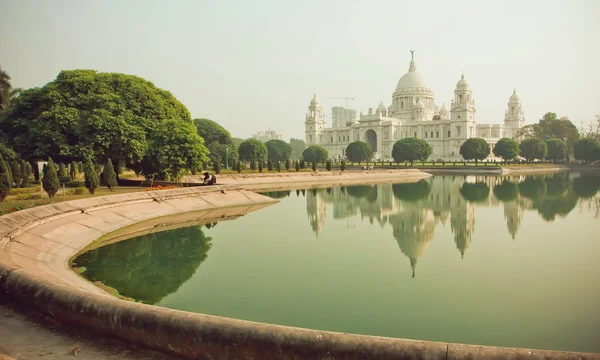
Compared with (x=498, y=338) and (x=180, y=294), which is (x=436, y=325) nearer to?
(x=498, y=338)

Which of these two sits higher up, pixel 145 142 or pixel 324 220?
pixel 145 142

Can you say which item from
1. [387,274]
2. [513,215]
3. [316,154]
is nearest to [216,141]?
[316,154]

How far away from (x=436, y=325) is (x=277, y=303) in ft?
10.2

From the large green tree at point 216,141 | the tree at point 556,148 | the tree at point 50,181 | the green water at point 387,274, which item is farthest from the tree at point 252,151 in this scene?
the tree at point 556,148

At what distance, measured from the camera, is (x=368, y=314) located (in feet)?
29.0

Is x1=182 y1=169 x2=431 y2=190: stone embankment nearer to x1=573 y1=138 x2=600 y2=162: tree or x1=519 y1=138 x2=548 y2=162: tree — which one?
x1=519 y1=138 x2=548 y2=162: tree

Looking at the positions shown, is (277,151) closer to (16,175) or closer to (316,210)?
(316,210)

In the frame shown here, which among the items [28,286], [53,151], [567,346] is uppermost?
[53,151]

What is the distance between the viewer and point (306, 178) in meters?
46.5

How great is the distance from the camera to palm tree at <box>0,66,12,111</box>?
139 feet

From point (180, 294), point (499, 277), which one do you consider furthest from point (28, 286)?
point (499, 277)

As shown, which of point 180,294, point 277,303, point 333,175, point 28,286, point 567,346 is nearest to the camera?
point 28,286

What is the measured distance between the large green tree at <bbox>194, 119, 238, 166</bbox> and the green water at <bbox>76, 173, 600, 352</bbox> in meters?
35.2

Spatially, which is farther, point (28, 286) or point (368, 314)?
point (368, 314)
